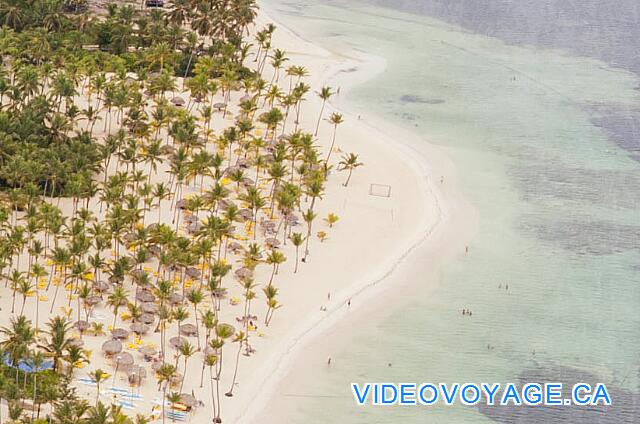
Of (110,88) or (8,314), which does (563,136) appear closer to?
(110,88)

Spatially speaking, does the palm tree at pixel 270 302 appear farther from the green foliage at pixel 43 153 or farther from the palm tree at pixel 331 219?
the green foliage at pixel 43 153

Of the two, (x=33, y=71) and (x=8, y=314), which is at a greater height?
(x=33, y=71)

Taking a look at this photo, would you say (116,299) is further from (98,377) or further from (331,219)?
(331,219)

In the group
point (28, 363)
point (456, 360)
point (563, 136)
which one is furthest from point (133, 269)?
point (563, 136)

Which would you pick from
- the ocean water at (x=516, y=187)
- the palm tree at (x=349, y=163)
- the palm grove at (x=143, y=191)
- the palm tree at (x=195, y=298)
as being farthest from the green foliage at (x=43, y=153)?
the ocean water at (x=516, y=187)

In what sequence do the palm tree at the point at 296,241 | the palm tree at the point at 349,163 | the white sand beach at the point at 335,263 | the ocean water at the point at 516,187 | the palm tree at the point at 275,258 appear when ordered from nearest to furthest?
1. the white sand beach at the point at 335,263
2. the ocean water at the point at 516,187
3. the palm tree at the point at 275,258
4. the palm tree at the point at 296,241
5. the palm tree at the point at 349,163

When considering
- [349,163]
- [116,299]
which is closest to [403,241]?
[349,163]

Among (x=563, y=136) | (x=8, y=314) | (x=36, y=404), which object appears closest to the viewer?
(x=36, y=404)
